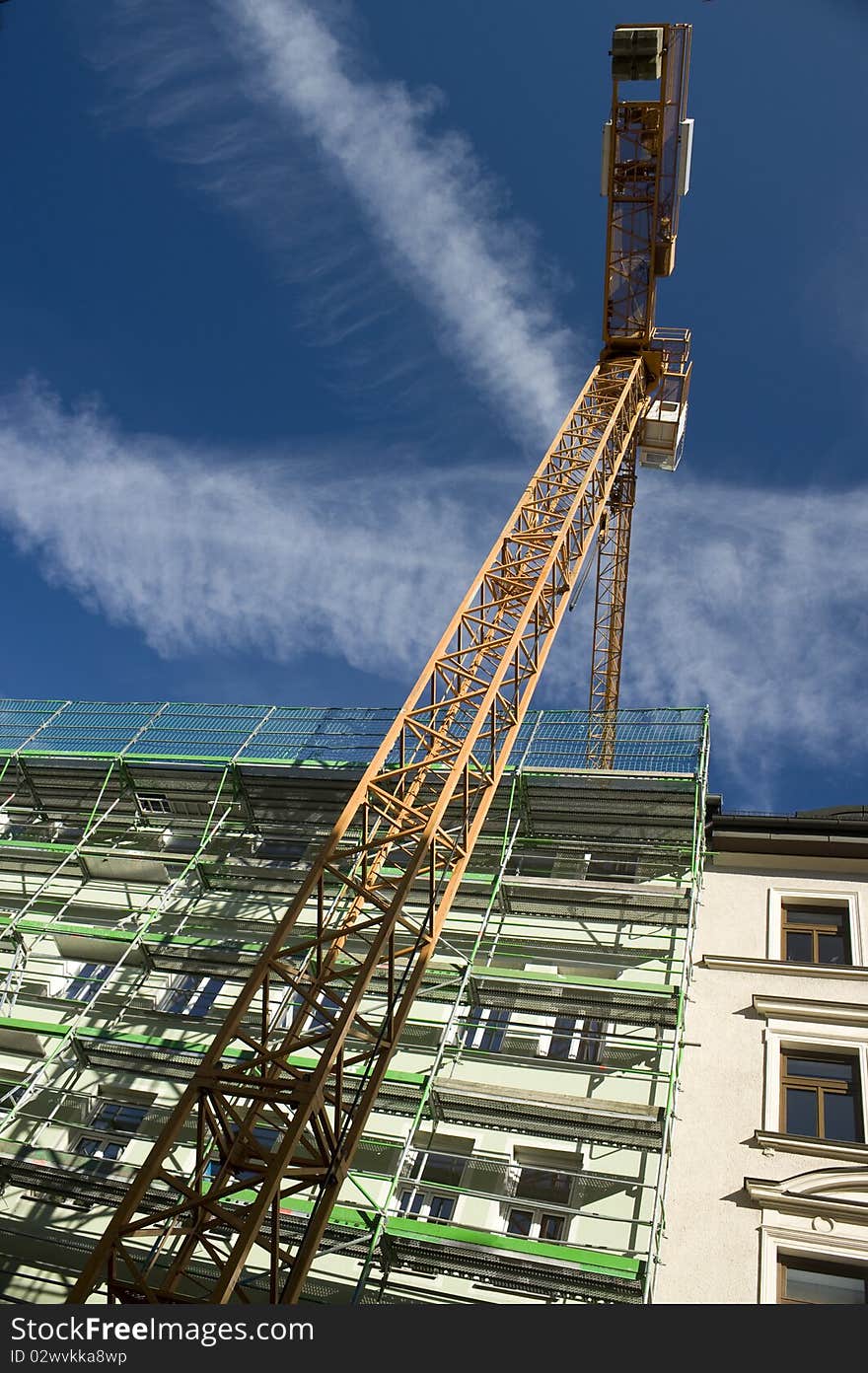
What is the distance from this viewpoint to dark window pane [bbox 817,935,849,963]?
720 inches

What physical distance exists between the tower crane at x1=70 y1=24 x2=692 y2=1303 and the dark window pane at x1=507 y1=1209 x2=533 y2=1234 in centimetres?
272

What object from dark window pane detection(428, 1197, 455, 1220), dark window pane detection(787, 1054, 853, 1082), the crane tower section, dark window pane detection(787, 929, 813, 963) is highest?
the crane tower section

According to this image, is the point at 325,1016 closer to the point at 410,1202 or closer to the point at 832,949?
the point at 410,1202

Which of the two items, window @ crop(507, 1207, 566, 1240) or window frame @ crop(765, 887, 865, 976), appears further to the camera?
window frame @ crop(765, 887, 865, 976)

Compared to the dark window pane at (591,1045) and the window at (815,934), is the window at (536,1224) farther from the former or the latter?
the window at (815,934)

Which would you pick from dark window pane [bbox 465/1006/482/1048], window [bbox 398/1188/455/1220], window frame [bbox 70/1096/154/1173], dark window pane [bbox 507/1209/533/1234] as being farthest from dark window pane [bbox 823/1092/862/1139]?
window frame [bbox 70/1096/154/1173]

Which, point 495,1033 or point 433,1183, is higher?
point 495,1033

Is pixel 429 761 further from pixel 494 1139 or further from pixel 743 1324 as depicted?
pixel 743 1324

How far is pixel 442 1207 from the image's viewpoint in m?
15.3

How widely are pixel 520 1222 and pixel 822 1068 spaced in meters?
5.11

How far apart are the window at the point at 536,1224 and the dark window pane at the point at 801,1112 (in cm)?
361

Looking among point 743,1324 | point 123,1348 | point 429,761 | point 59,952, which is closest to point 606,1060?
point 429,761

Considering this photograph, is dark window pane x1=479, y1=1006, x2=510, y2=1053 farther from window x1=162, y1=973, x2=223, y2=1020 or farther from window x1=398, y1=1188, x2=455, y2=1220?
window x1=162, y1=973, x2=223, y2=1020

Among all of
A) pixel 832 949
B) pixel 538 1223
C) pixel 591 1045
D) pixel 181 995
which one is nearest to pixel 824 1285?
pixel 538 1223
